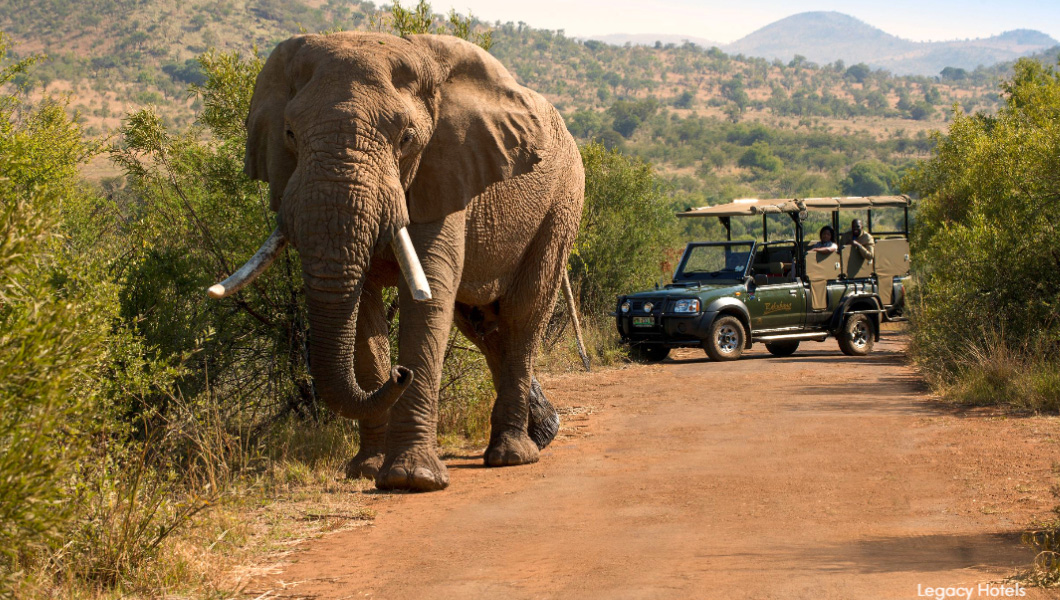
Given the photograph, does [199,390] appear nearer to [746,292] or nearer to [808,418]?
[808,418]

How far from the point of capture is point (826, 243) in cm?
1875

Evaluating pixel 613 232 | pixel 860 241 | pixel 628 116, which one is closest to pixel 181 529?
pixel 613 232

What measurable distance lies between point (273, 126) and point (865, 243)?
13.6m

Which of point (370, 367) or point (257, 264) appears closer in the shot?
point (257, 264)

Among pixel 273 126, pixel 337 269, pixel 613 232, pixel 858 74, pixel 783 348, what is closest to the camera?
pixel 337 269

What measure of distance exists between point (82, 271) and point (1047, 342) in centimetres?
953

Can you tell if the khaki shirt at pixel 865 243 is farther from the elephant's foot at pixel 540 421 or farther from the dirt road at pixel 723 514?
the elephant's foot at pixel 540 421

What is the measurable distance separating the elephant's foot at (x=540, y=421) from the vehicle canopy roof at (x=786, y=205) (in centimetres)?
868

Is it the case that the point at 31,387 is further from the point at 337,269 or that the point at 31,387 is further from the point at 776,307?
the point at 776,307

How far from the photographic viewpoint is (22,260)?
430cm

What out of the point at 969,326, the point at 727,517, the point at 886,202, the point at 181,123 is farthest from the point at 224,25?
the point at 727,517

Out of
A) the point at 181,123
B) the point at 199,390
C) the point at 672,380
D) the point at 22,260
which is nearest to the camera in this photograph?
the point at 22,260

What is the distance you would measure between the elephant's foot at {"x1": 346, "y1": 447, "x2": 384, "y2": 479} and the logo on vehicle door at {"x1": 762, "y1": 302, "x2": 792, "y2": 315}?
10.8 metres

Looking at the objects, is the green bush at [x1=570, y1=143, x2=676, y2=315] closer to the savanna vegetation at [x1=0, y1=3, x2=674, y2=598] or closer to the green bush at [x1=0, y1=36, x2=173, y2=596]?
the savanna vegetation at [x1=0, y1=3, x2=674, y2=598]
